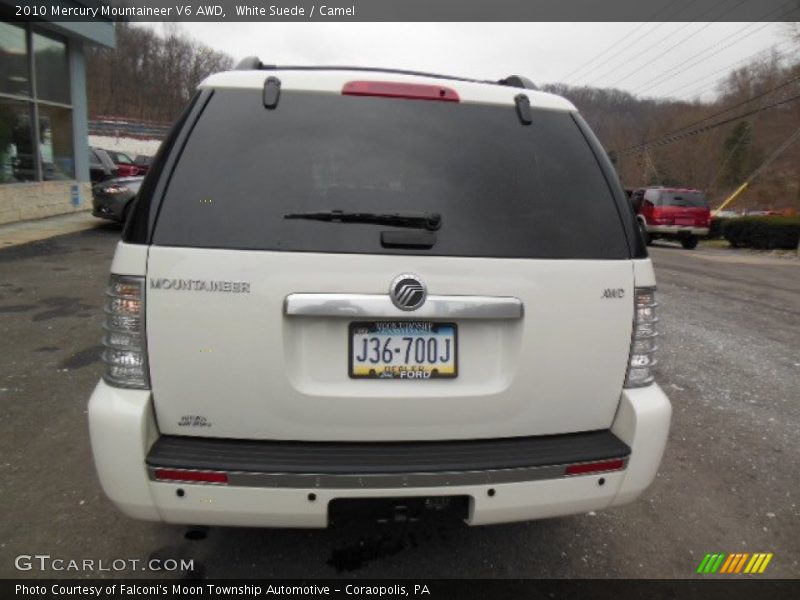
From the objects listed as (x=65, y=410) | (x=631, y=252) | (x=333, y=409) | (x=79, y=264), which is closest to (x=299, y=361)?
(x=333, y=409)

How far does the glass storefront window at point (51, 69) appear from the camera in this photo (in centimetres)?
1405

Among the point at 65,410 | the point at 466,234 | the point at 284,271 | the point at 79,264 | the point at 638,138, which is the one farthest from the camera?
the point at 638,138

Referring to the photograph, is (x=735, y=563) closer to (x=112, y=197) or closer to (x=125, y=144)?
(x=112, y=197)

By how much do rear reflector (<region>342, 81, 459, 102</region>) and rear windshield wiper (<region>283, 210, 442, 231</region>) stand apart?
49 cm

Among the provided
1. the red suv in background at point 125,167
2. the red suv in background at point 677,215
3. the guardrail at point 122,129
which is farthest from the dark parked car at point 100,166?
the guardrail at point 122,129

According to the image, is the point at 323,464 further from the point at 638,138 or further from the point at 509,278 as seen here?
the point at 638,138

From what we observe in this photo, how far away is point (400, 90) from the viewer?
7.07 ft

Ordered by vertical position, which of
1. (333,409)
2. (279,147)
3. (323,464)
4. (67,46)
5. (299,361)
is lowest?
(323,464)

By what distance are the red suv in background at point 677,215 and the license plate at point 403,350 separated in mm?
19008

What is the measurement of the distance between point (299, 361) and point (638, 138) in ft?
152

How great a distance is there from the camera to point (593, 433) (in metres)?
2.24

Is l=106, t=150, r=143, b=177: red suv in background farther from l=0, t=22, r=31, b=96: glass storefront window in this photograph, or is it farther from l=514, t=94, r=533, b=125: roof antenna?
l=514, t=94, r=533, b=125: roof antenna

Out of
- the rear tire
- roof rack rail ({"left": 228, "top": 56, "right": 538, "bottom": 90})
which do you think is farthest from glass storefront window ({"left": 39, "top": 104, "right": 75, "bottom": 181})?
the rear tire

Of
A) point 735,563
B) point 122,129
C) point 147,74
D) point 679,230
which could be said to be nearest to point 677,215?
point 679,230
